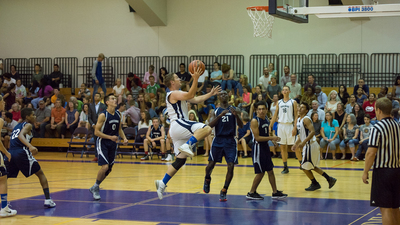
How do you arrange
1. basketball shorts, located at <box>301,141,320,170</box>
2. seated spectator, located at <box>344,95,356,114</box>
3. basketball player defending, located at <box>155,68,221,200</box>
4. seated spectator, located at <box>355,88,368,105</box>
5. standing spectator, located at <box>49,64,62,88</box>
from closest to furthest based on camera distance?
basketball player defending, located at <box>155,68,221,200</box> → basketball shorts, located at <box>301,141,320,170</box> → seated spectator, located at <box>344,95,356,114</box> → seated spectator, located at <box>355,88,368,105</box> → standing spectator, located at <box>49,64,62,88</box>

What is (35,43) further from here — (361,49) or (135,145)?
(361,49)

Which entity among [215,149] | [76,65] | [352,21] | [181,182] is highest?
[352,21]

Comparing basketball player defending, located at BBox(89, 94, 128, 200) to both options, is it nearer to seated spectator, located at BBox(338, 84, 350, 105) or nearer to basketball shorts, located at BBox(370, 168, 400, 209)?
basketball shorts, located at BBox(370, 168, 400, 209)

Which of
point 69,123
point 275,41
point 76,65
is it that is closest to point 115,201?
point 69,123

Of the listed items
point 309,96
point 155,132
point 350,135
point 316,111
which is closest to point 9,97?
point 155,132

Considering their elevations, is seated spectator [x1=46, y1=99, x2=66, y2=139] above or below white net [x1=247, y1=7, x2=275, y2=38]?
below

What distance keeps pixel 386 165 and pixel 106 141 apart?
4.22 metres

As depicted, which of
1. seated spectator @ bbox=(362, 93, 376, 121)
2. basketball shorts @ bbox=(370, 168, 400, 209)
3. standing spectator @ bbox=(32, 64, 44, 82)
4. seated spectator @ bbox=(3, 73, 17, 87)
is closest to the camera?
basketball shorts @ bbox=(370, 168, 400, 209)

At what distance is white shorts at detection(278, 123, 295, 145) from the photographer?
34.7ft

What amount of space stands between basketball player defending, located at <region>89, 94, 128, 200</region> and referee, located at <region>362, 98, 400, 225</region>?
3.95 metres

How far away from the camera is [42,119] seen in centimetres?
1598

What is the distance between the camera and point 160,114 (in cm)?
1433

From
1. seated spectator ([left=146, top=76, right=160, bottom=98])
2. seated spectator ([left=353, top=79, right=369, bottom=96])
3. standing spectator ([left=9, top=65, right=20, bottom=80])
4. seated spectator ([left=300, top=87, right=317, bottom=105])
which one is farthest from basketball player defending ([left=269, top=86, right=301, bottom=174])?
standing spectator ([left=9, top=65, right=20, bottom=80])

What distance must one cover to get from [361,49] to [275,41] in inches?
127
